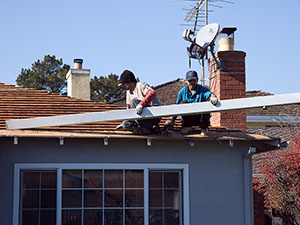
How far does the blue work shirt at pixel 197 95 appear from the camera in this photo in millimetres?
8305

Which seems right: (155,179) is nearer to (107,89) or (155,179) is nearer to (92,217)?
(92,217)

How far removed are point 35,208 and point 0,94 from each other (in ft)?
9.65

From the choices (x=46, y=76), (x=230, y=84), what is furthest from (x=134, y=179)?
(x=46, y=76)

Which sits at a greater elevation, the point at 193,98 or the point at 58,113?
the point at 193,98

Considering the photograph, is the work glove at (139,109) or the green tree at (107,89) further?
the green tree at (107,89)

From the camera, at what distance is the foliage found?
1380cm

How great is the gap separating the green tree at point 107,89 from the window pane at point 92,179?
111 feet

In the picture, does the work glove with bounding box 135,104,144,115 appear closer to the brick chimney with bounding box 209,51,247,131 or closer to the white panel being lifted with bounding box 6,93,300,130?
the white panel being lifted with bounding box 6,93,300,130

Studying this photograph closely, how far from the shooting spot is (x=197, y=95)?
837 centimetres

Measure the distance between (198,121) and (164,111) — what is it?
94 cm

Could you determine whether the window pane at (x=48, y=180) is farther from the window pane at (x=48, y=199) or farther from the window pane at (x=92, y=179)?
the window pane at (x=92, y=179)

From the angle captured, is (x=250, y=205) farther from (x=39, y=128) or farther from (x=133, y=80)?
(x=39, y=128)

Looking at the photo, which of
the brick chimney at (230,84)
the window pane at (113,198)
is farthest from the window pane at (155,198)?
the brick chimney at (230,84)

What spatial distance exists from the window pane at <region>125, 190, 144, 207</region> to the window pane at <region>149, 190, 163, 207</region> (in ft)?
0.51
